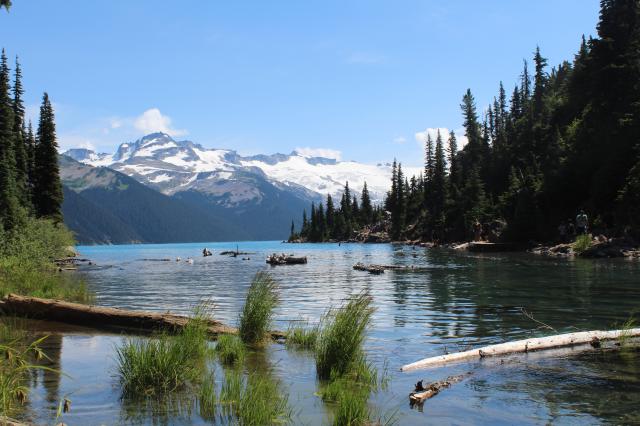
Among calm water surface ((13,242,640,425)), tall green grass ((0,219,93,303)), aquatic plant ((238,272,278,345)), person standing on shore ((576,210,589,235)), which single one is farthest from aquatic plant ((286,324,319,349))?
person standing on shore ((576,210,589,235))

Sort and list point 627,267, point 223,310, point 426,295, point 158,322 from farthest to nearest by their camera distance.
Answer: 1. point 627,267
2. point 426,295
3. point 223,310
4. point 158,322

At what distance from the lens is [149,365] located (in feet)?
35.1

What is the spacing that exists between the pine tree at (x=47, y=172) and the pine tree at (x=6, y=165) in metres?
11.2

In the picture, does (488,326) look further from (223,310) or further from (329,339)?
(223,310)

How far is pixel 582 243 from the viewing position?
197ft

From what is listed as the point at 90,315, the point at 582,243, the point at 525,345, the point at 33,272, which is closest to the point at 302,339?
the point at 525,345

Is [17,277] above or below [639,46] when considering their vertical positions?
below

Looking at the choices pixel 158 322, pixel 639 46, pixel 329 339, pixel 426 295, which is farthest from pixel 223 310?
pixel 639 46

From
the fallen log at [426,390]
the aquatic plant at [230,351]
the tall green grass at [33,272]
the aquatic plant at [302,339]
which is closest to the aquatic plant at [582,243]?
the tall green grass at [33,272]

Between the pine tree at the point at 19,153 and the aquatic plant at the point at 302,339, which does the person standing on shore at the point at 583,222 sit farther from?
the pine tree at the point at 19,153

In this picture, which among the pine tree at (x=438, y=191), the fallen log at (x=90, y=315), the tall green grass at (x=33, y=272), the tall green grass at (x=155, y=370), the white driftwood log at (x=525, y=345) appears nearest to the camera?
the tall green grass at (x=155, y=370)

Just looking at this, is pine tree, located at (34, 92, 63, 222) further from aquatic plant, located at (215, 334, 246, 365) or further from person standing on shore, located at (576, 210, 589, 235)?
aquatic plant, located at (215, 334, 246, 365)

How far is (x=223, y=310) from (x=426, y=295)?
466 inches

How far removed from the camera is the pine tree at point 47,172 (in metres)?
85.9
